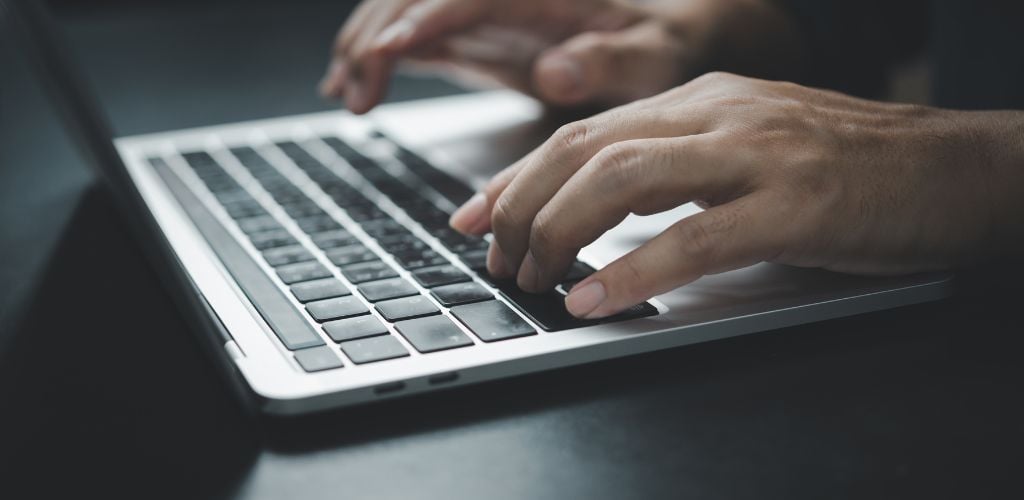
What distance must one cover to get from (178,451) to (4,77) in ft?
3.14

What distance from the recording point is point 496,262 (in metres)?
0.53

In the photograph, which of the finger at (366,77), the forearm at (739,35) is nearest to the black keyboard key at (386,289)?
the finger at (366,77)

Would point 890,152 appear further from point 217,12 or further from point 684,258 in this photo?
point 217,12

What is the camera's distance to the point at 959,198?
0.51m

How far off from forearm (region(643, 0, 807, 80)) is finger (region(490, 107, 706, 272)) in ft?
1.42

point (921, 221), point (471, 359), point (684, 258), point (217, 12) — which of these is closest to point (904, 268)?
point (921, 221)

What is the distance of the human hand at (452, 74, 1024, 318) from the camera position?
0.47 metres

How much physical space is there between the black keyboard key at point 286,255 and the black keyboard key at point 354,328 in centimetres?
12

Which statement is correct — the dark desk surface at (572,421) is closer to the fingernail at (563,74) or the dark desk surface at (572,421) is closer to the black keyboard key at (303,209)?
the black keyboard key at (303,209)

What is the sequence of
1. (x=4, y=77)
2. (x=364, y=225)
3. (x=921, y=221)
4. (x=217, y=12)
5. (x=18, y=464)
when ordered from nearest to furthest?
(x=18, y=464) → (x=921, y=221) → (x=364, y=225) → (x=4, y=77) → (x=217, y=12)

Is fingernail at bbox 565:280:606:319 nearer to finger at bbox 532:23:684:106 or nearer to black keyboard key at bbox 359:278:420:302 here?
black keyboard key at bbox 359:278:420:302

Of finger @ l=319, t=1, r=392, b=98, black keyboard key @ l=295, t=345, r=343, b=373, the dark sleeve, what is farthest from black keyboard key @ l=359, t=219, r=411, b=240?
the dark sleeve

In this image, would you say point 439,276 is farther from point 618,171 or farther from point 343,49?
point 343,49

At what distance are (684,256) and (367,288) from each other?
0.18m
